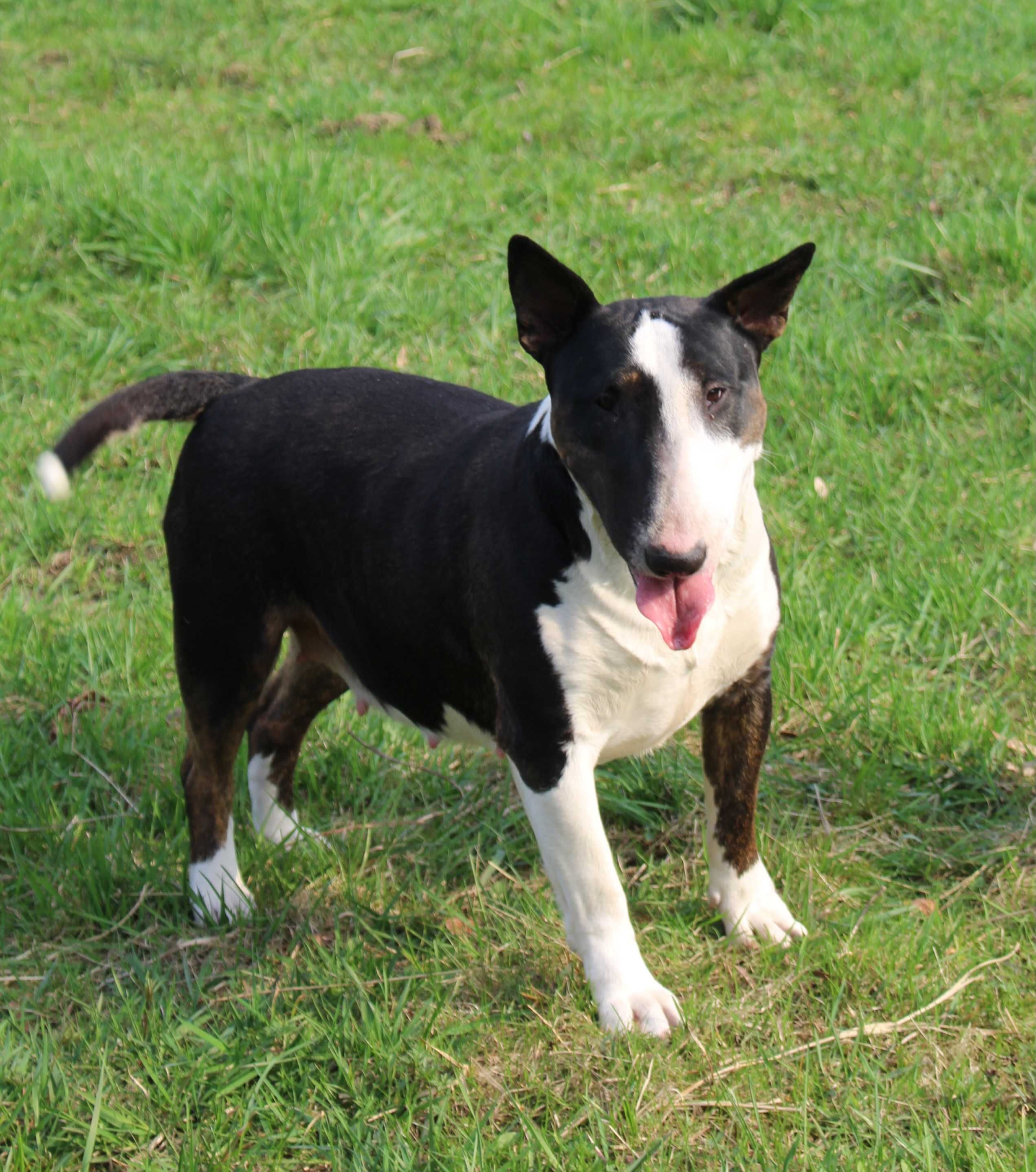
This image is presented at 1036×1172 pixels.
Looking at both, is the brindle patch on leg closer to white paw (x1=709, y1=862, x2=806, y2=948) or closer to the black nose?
white paw (x1=709, y1=862, x2=806, y2=948)

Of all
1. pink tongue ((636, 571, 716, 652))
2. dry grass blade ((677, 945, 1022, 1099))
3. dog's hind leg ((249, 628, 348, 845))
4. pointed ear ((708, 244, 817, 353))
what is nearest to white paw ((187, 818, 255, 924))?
dog's hind leg ((249, 628, 348, 845))

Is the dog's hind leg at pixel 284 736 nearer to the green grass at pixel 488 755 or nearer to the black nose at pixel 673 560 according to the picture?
the green grass at pixel 488 755

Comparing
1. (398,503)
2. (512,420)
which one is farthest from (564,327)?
(398,503)

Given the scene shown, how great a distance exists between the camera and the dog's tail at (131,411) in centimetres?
311

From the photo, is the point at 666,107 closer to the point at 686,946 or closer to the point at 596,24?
the point at 596,24

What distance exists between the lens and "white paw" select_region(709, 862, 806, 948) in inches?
122

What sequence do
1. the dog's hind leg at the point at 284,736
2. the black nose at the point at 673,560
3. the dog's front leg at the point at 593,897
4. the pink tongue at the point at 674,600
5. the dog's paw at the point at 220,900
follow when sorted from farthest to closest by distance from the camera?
the dog's hind leg at the point at 284,736 → the dog's paw at the point at 220,900 → the dog's front leg at the point at 593,897 → the pink tongue at the point at 674,600 → the black nose at the point at 673,560

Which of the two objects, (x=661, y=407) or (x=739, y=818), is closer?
(x=661, y=407)

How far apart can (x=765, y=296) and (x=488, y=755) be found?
1620 millimetres

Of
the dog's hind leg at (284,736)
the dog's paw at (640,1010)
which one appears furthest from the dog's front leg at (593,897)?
the dog's hind leg at (284,736)

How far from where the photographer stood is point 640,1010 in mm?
2795

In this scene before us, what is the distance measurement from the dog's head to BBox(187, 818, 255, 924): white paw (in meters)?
1.35

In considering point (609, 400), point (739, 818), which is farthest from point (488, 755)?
point (609, 400)

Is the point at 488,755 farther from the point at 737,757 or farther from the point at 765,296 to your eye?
the point at 765,296
